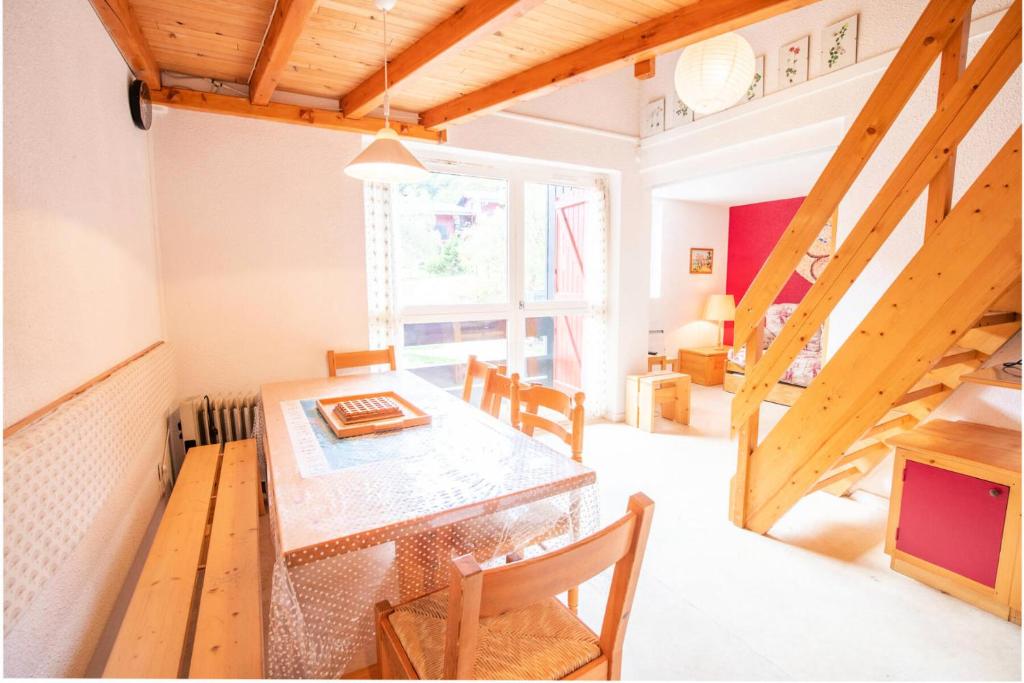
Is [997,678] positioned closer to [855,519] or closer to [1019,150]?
[855,519]

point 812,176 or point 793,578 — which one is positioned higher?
point 812,176

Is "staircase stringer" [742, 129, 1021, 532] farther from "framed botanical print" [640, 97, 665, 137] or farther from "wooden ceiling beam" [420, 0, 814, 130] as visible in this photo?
"framed botanical print" [640, 97, 665, 137]

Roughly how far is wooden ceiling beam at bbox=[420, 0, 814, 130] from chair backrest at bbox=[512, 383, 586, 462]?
157 centimetres

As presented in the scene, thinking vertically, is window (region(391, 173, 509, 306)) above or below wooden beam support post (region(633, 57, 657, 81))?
below

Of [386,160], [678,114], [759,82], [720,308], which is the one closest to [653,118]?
[678,114]

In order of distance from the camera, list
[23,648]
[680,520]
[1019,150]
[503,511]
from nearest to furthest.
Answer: [23,648] → [503,511] → [1019,150] → [680,520]

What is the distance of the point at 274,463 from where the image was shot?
1.58 m

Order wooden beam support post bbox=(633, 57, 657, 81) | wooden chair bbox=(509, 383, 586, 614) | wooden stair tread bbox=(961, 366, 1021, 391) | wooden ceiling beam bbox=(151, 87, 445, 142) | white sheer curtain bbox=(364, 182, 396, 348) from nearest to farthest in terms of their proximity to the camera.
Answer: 1. wooden chair bbox=(509, 383, 586, 614)
2. wooden stair tread bbox=(961, 366, 1021, 391)
3. wooden beam support post bbox=(633, 57, 657, 81)
4. wooden ceiling beam bbox=(151, 87, 445, 142)
5. white sheer curtain bbox=(364, 182, 396, 348)

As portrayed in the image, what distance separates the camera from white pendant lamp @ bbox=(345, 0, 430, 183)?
186 cm

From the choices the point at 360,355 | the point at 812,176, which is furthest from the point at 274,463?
the point at 812,176

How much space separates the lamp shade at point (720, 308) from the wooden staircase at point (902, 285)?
3.70 m

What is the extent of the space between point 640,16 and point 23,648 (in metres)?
2.83

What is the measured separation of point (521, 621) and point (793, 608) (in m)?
1.41

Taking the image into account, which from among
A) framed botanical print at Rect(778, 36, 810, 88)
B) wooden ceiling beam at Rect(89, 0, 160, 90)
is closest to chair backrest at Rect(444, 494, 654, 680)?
wooden ceiling beam at Rect(89, 0, 160, 90)
